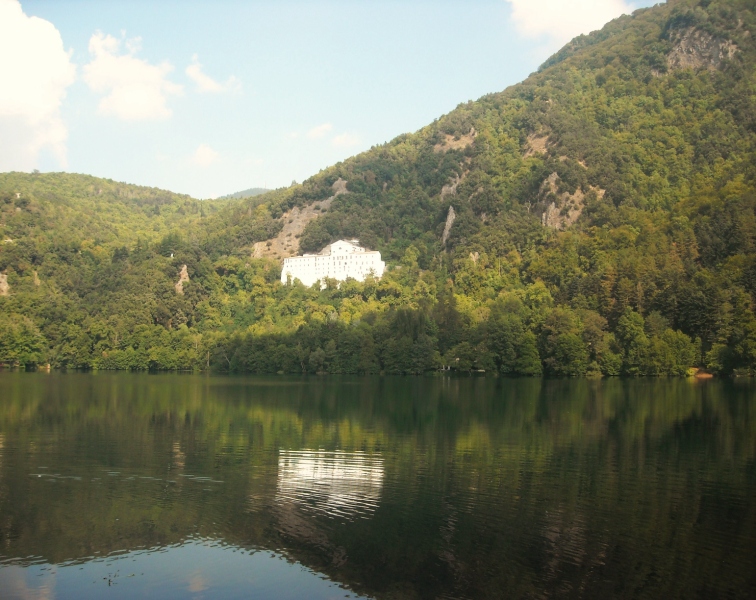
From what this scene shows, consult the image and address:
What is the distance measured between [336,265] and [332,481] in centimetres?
12976

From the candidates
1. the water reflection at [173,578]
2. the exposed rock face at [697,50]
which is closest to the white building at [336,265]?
the exposed rock face at [697,50]

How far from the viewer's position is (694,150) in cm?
15500

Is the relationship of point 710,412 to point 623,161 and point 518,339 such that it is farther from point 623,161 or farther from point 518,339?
point 623,161

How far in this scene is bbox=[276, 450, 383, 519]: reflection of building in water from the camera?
2547cm

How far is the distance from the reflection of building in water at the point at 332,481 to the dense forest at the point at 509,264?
6478cm

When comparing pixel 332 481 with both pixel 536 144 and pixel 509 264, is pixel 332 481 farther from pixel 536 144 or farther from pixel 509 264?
pixel 536 144

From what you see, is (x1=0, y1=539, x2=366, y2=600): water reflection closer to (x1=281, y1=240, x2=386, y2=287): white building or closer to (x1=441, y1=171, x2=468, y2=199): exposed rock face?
(x1=281, y1=240, x2=386, y2=287): white building

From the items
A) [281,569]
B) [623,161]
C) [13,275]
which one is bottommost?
[281,569]

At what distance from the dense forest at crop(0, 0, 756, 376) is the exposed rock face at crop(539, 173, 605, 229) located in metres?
0.45

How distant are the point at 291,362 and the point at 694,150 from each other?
3701 inches

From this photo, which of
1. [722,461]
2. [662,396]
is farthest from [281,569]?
[662,396]

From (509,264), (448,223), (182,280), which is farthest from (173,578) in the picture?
(448,223)

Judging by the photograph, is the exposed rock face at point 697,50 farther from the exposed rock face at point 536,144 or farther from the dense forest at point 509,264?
the exposed rock face at point 536,144

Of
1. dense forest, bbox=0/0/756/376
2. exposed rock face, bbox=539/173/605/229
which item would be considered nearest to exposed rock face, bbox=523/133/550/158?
dense forest, bbox=0/0/756/376
